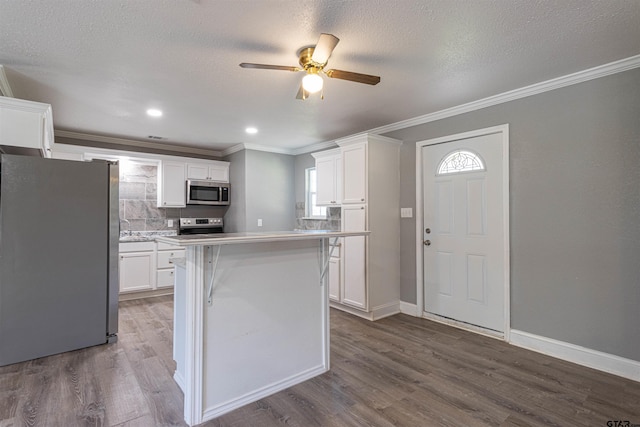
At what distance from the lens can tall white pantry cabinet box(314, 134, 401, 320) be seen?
12.4 ft

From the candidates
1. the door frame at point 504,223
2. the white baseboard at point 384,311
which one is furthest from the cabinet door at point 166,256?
the door frame at point 504,223

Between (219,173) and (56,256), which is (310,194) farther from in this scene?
(56,256)

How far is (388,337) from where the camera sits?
324 centimetres

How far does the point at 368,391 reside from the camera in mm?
2246

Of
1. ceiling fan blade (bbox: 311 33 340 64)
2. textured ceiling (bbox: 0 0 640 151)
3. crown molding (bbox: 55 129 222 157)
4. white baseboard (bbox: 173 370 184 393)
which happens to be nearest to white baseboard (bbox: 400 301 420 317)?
textured ceiling (bbox: 0 0 640 151)

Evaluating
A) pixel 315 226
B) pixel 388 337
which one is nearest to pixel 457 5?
pixel 388 337

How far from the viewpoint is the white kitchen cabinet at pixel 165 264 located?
4.87 m

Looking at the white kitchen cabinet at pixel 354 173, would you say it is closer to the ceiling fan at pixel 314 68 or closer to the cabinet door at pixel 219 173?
the ceiling fan at pixel 314 68

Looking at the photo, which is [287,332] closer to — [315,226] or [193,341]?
[193,341]

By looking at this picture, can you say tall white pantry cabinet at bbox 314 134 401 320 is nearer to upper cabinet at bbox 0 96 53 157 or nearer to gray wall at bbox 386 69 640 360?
gray wall at bbox 386 69 640 360

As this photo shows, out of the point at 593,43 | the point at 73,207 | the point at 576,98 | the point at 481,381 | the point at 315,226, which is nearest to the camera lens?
the point at 593,43

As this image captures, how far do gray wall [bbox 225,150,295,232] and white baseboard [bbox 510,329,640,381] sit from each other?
12.5 ft

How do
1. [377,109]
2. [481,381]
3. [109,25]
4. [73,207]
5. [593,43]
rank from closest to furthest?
[109,25] → [593,43] → [481,381] → [73,207] → [377,109]

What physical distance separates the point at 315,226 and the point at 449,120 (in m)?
2.58
